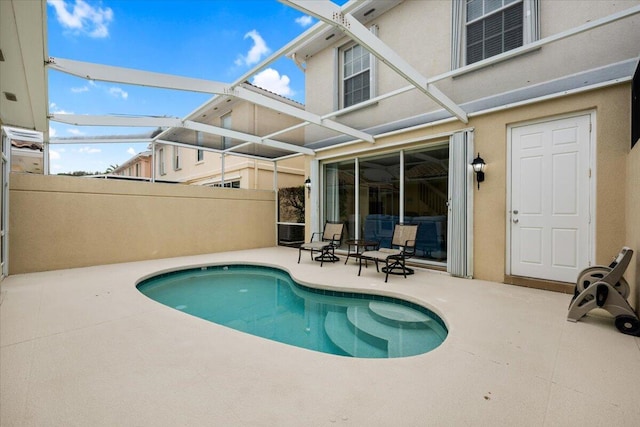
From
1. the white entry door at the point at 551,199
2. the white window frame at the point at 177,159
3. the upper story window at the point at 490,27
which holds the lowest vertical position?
the white entry door at the point at 551,199

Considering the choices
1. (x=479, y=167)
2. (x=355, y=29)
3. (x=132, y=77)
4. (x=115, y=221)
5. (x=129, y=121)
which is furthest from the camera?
(x=115, y=221)

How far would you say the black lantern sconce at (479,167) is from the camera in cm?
491

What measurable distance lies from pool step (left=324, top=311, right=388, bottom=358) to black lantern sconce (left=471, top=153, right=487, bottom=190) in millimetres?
3353

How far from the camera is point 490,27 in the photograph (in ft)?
17.2

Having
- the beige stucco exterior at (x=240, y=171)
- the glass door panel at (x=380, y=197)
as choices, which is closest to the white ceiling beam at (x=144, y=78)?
the glass door panel at (x=380, y=197)

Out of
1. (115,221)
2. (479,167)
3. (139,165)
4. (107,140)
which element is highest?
(139,165)

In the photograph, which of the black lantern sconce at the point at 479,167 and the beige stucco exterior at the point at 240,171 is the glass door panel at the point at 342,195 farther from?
the beige stucco exterior at the point at 240,171

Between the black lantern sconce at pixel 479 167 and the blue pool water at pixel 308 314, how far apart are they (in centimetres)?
264

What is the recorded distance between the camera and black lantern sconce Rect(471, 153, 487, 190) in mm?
4914

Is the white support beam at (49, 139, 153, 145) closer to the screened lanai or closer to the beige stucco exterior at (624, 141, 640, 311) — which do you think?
the screened lanai

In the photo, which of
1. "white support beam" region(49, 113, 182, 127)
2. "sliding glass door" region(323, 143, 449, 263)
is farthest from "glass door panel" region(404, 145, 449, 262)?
"white support beam" region(49, 113, 182, 127)

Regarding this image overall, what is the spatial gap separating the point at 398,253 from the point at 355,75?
16.1 ft

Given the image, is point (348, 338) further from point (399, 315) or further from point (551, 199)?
point (551, 199)

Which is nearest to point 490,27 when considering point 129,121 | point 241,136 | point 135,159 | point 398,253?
point 398,253
